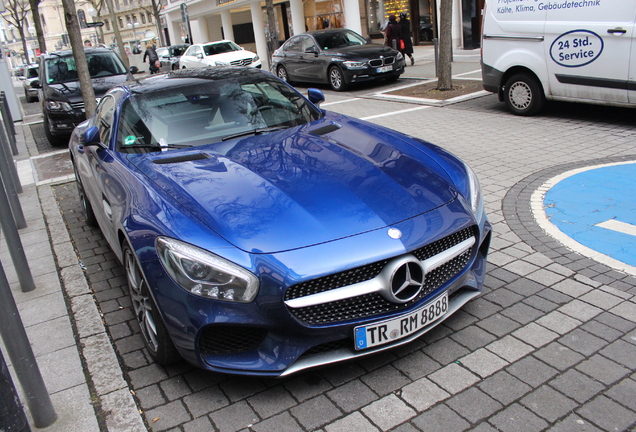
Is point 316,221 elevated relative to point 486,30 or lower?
lower

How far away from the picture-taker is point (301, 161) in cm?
358

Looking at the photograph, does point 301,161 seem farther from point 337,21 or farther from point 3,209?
point 337,21

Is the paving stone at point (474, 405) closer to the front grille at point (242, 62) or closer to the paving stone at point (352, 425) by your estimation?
the paving stone at point (352, 425)

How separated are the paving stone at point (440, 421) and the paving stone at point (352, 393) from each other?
280mm

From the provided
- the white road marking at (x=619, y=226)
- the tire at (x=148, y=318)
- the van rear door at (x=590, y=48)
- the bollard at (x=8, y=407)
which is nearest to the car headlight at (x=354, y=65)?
the van rear door at (x=590, y=48)

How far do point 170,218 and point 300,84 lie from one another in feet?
50.1

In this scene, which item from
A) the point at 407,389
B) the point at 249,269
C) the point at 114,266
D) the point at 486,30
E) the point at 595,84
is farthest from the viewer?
the point at 486,30

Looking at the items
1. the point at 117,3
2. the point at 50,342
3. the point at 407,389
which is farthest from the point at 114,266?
the point at 117,3

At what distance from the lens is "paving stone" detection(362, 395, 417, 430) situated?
2666mm

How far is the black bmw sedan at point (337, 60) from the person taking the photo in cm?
1430

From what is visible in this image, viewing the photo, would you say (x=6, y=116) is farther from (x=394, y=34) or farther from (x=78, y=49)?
(x=394, y=34)

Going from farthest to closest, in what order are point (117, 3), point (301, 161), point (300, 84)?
point (117, 3) < point (300, 84) < point (301, 161)

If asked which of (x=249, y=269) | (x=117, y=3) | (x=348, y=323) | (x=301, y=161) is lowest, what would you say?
(x=348, y=323)

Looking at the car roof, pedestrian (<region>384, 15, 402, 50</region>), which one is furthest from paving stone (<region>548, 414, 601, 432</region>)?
pedestrian (<region>384, 15, 402, 50</region>)
